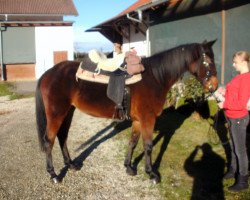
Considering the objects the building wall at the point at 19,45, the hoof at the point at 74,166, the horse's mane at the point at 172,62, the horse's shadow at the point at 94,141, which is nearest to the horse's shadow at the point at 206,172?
the horse's mane at the point at 172,62

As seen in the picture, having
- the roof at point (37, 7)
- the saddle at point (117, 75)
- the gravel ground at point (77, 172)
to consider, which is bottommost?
the gravel ground at point (77, 172)

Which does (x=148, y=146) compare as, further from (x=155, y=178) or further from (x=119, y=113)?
(x=119, y=113)

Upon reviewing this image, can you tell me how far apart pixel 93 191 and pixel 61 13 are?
24.7m

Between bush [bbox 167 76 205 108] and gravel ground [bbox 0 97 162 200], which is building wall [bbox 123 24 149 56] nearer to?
bush [bbox 167 76 205 108]

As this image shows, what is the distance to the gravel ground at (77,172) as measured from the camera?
4129 millimetres

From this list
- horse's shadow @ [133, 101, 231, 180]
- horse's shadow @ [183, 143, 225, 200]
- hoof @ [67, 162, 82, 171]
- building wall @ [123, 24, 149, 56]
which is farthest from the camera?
building wall @ [123, 24, 149, 56]

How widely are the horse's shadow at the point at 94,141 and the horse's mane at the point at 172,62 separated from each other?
1.89 meters

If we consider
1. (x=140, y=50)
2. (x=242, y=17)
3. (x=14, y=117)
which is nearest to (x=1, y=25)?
(x=140, y=50)

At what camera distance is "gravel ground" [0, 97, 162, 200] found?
413cm

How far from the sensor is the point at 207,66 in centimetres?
414

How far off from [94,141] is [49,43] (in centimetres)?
1875

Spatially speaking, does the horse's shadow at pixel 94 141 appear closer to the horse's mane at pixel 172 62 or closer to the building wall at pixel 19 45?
the horse's mane at pixel 172 62

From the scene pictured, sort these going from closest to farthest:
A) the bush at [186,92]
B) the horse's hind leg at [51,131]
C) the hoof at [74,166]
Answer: the horse's hind leg at [51,131] < the hoof at [74,166] < the bush at [186,92]

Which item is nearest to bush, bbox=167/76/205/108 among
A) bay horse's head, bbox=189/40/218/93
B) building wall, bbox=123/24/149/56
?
bay horse's head, bbox=189/40/218/93
